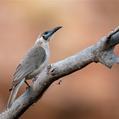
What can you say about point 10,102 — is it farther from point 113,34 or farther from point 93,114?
point 93,114

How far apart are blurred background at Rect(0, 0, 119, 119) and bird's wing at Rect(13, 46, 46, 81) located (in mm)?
4199

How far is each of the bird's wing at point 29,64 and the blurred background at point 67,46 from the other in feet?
13.8

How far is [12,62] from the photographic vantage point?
11656 mm

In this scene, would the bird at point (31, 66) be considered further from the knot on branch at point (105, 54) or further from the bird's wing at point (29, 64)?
the knot on branch at point (105, 54)

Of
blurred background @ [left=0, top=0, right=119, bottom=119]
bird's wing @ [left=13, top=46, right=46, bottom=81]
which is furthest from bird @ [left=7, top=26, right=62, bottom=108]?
blurred background @ [left=0, top=0, right=119, bottom=119]

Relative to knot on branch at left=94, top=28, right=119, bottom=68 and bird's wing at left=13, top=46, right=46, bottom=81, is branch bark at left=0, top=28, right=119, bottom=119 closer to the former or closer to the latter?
knot on branch at left=94, top=28, right=119, bottom=68

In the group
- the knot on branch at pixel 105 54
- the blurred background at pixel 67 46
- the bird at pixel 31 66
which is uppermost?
the knot on branch at pixel 105 54

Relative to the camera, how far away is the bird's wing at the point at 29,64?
6.03 m

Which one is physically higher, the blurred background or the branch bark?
the branch bark

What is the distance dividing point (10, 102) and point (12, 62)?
609cm

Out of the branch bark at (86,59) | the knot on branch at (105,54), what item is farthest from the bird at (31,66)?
the knot on branch at (105,54)

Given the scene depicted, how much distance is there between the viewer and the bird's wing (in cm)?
603

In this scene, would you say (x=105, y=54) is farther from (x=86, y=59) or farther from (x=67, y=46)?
(x=67, y=46)

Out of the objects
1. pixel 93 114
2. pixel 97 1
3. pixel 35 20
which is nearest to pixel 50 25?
pixel 35 20
